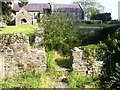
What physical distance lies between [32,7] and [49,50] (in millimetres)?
41737

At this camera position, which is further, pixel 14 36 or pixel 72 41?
pixel 72 41

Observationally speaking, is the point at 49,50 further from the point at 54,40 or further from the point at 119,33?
the point at 119,33

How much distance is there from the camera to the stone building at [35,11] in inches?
2082

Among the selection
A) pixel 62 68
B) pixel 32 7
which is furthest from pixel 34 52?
pixel 32 7

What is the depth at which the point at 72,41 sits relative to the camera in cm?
2016

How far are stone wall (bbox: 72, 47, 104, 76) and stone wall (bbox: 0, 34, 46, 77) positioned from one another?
1.47 meters

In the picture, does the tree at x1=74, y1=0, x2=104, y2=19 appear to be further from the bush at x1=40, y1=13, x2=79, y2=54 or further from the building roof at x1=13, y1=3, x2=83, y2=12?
the bush at x1=40, y1=13, x2=79, y2=54

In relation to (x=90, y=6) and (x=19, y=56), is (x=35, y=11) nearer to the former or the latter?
(x=90, y=6)

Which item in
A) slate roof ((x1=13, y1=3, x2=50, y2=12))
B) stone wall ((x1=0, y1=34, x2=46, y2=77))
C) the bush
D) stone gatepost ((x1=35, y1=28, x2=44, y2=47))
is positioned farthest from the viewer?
slate roof ((x1=13, y1=3, x2=50, y2=12))

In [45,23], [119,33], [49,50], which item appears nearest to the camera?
[119,33]

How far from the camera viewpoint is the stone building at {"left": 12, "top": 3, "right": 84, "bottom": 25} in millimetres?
52875

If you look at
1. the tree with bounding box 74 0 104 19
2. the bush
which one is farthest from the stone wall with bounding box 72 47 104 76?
the tree with bounding box 74 0 104 19

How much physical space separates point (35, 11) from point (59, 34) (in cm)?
4000

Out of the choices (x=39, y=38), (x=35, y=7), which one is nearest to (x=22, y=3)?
(x=35, y=7)
